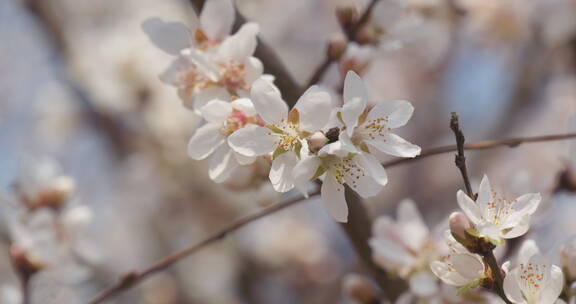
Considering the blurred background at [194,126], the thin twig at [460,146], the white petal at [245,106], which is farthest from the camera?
the blurred background at [194,126]

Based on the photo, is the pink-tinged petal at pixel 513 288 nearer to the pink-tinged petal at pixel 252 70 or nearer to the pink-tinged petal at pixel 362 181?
the pink-tinged petal at pixel 362 181

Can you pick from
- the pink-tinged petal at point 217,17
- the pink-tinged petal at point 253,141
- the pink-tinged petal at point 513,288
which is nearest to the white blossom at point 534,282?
the pink-tinged petal at point 513,288

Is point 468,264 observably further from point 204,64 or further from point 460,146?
point 204,64

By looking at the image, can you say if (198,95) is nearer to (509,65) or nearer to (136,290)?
(136,290)

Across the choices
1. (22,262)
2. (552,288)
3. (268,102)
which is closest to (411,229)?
(552,288)

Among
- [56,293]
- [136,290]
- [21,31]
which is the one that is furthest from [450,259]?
[21,31]

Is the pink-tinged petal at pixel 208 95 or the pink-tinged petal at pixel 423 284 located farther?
the pink-tinged petal at pixel 423 284

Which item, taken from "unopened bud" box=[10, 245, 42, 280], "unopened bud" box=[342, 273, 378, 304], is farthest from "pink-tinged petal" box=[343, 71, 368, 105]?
"unopened bud" box=[10, 245, 42, 280]
